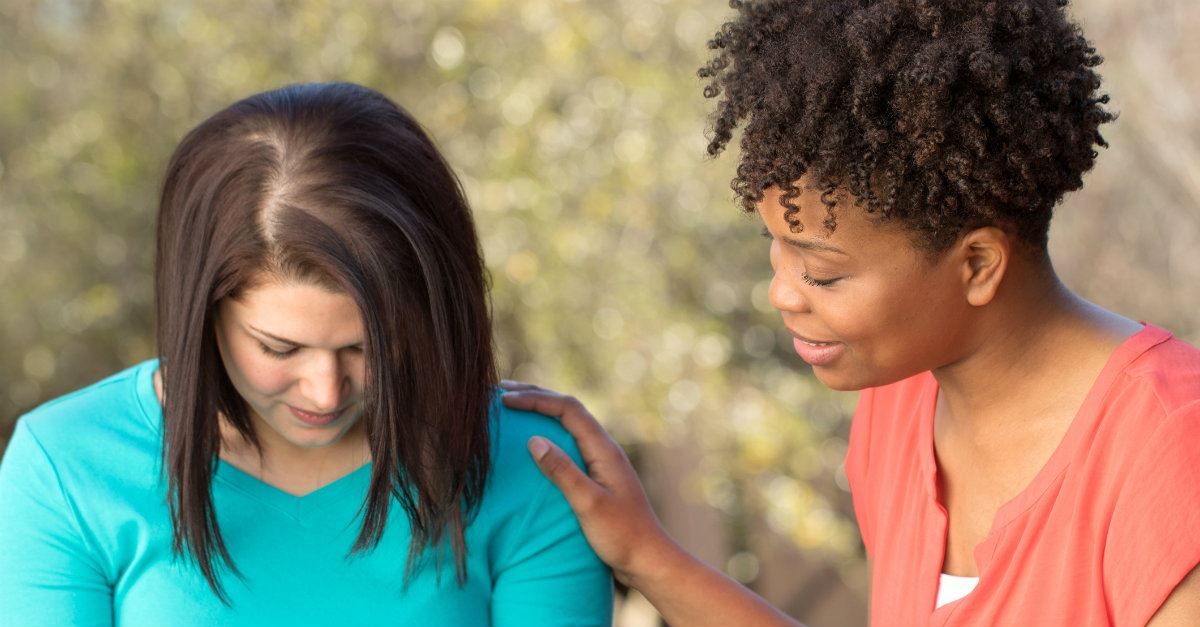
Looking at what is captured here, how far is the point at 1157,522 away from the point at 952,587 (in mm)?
420

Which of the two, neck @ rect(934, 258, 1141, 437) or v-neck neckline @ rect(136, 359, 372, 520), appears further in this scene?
v-neck neckline @ rect(136, 359, 372, 520)

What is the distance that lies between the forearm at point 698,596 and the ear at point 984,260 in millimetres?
669

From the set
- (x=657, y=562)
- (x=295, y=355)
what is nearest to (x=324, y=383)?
(x=295, y=355)

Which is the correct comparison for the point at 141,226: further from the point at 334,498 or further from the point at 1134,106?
the point at 1134,106

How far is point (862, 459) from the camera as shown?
7.33 ft

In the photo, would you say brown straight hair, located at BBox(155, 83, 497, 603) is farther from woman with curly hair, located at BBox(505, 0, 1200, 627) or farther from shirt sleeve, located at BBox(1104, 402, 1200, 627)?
shirt sleeve, located at BBox(1104, 402, 1200, 627)

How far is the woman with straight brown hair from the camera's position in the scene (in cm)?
194

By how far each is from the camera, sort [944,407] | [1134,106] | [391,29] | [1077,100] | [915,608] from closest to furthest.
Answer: [1077,100] < [915,608] < [944,407] < [1134,106] < [391,29]

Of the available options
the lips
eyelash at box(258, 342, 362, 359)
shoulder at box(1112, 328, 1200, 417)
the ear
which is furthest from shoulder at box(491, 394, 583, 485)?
shoulder at box(1112, 328, 1200, 417)

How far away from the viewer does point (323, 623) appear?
6.72 feet

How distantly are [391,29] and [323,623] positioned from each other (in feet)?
9.35

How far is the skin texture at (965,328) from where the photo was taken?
1692 millimetres

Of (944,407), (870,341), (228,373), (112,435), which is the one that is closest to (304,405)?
(228,373)

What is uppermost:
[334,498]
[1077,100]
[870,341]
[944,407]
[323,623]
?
[1077,100]
